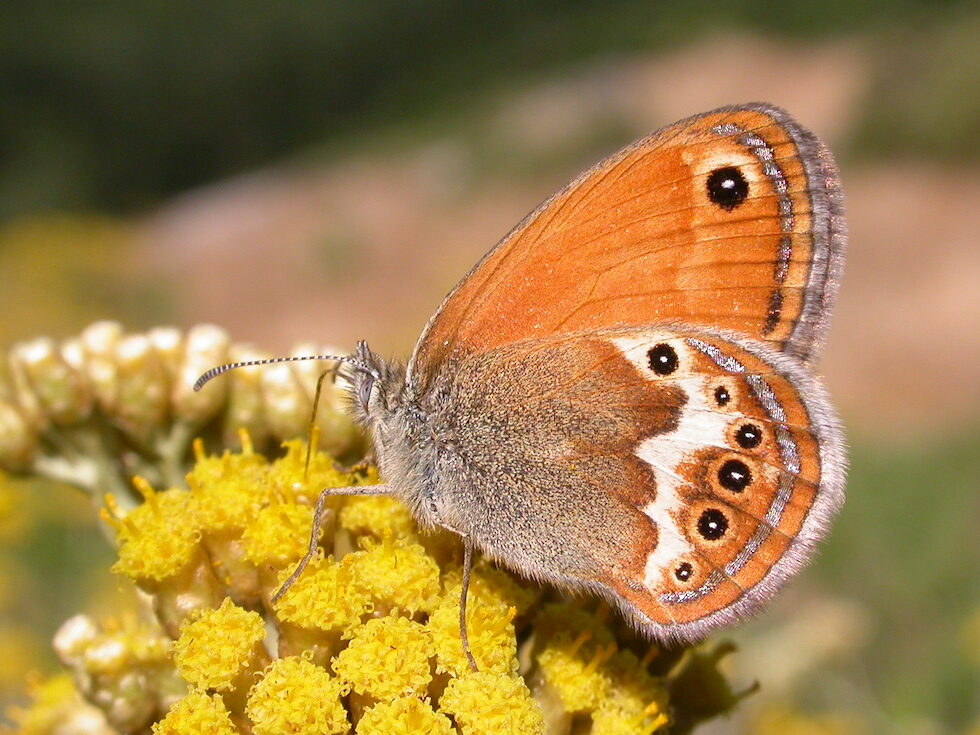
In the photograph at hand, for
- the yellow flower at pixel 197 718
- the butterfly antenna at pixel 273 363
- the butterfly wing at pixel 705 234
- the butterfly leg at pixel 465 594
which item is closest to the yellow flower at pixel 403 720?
the butterfly leg at pixel 465 594

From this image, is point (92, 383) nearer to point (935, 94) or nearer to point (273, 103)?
point (935, 94)

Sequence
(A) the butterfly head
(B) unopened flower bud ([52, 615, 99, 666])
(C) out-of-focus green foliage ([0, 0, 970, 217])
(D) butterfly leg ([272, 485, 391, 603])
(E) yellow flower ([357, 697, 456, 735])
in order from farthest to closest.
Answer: (C) out-of-focus green foliage ([0, 0, 970, 217]) < (A) the butterfly head < (B) unopened flower bud ([52, 615, 99, 666]) < (D) butterfly leg ([272, 485, 391, 603]) < (E) yellow flower ([357, 697, 456, 735])

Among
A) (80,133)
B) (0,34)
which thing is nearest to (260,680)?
(80,133)

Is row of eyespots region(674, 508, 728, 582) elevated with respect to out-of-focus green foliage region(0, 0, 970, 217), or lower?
lower

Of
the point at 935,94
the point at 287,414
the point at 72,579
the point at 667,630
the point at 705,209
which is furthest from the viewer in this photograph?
the point at 935,94

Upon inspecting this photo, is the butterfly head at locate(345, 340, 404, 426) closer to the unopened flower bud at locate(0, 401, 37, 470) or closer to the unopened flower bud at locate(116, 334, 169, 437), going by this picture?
the unopened flower bud at locate(116, 334, 169, 437)

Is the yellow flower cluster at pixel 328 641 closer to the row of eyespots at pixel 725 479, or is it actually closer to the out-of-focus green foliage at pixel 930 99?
the row of eyespots at pixel 725 479

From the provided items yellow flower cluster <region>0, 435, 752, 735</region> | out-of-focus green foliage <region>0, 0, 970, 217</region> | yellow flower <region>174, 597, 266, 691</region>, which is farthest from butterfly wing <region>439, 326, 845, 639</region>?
out-of-focus green foliage <region>0, 0, 970, 217</region>

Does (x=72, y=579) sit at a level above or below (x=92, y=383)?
below

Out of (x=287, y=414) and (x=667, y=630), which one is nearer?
(x=667, y=630)
